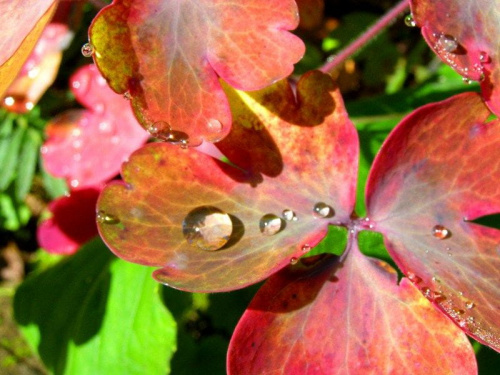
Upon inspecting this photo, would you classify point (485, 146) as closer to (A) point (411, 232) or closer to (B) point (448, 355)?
(A) point (411, 232)

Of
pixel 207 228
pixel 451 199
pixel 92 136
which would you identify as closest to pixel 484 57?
pixel 451 199

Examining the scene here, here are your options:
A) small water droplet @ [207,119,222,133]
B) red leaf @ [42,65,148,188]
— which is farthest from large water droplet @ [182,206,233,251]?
red leaf @ [42,65,148,188]

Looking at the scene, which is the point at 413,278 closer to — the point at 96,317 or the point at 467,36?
the point at 467,36

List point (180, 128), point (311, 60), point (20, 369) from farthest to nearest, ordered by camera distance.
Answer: point (20, 369), point (311, 60), point (180, 128)

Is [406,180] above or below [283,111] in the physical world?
below

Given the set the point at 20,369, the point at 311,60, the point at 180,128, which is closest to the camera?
the point at 180,128

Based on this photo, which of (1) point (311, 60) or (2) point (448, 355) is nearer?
(2) point (448, 355)

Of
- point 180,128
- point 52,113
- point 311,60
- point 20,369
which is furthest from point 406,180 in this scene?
point 20,369

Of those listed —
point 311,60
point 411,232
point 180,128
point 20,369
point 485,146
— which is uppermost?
point 180,128
